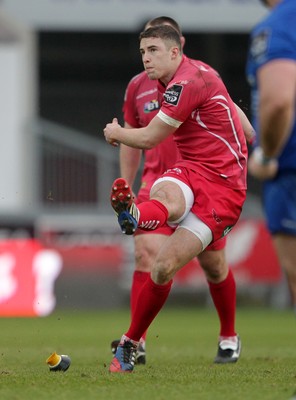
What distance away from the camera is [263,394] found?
6.14 m

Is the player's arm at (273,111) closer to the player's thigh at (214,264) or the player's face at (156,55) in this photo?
the player's face at (156,55)

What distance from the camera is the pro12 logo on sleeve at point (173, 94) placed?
23.7ft

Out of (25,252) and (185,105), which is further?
(25,252)

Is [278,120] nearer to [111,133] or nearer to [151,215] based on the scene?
[151,215]

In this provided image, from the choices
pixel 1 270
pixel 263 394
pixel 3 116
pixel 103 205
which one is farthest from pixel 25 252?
pixel 263 394

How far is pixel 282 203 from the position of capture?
5328 millimetres

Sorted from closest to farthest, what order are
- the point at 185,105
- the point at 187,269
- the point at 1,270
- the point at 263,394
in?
the point at 263,394, the point at 185,105, the point at 1,270, the point at 187,269

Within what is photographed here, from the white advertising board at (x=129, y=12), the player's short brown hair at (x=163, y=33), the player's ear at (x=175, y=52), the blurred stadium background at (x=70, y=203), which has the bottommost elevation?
the blurred stadium background at (x=70, y=203)

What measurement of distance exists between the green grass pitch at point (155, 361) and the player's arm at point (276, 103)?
145 cm

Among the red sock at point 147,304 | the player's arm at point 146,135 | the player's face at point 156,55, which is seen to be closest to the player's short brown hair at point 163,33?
the player's face at point 156,55

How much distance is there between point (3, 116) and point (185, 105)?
12.8m

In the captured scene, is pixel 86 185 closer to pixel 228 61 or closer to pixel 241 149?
pixel 228 61

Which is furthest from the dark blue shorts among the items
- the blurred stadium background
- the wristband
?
the blurred stadium background

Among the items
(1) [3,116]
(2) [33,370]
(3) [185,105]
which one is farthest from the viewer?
(1) [3,116]
